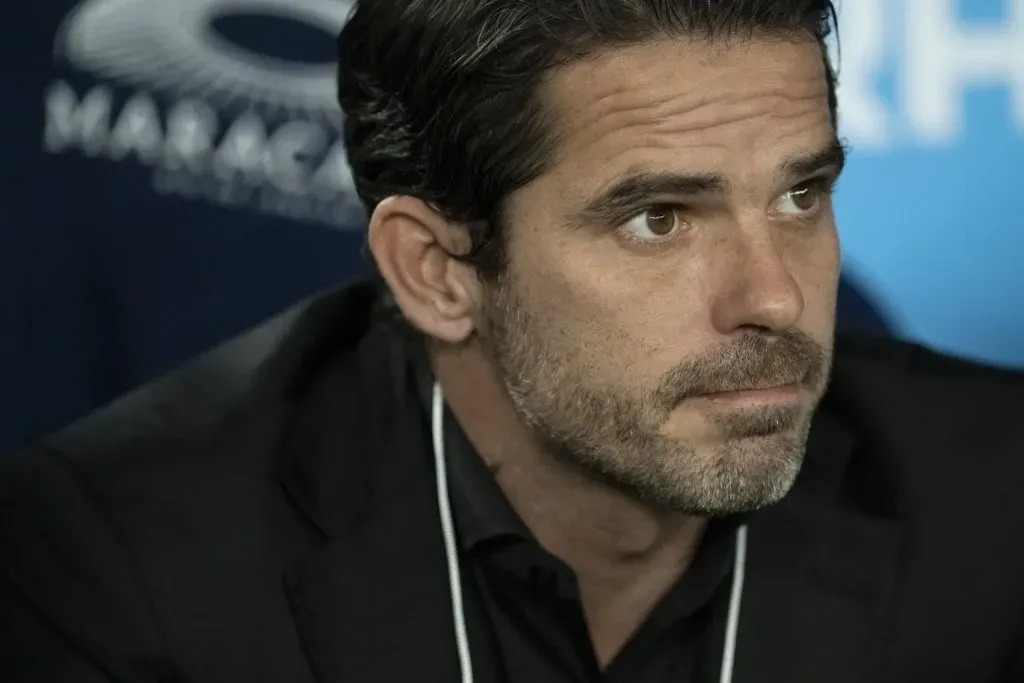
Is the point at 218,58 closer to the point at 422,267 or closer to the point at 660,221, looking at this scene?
the point at 422,267

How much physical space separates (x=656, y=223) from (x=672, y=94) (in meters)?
0.12

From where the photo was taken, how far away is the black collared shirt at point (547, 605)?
1410mm

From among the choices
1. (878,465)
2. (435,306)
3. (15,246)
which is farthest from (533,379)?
(15,246)

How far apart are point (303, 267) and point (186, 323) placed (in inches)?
7.4

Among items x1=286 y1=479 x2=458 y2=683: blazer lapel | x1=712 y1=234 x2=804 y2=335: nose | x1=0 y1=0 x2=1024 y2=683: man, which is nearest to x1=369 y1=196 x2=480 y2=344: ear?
x1=0 y1=0 x2=1024 y2=683: man

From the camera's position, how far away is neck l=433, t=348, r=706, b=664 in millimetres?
1491

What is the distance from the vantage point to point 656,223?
131cm

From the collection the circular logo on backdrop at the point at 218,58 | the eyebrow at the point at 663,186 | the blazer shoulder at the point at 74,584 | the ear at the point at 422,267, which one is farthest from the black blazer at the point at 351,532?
the circular logo on backdrop at the point at 218,58

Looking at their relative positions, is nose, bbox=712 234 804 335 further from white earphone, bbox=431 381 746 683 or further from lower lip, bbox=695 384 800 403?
white earphone, bbox=431 381 746 683

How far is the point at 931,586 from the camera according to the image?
155 cm

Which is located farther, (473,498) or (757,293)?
(473,498)

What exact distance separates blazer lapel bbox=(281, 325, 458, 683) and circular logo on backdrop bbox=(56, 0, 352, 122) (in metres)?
0.63

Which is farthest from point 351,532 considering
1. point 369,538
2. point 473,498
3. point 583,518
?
point 583,518

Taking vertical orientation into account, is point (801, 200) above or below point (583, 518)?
above
